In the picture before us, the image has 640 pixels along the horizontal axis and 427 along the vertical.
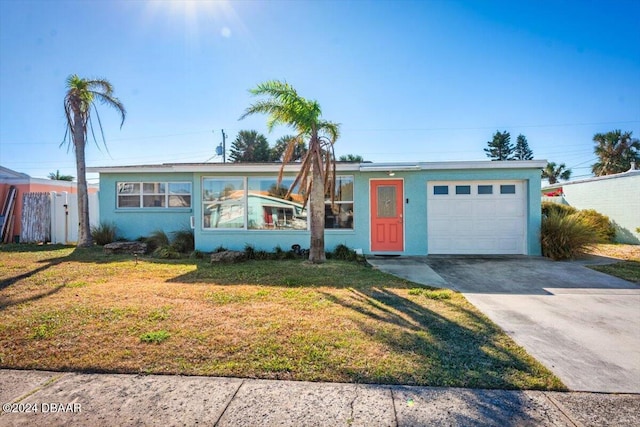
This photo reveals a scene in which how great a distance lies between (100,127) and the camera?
1173 centimetres

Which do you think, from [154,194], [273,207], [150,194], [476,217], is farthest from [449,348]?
[150,194]

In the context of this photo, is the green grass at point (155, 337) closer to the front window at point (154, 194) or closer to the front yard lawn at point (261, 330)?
the front yard lawn at point (261, 330)

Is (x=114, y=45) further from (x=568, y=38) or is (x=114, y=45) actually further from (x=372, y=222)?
(x=568, y=38)

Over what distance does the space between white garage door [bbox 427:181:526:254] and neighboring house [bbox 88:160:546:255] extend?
3 cm

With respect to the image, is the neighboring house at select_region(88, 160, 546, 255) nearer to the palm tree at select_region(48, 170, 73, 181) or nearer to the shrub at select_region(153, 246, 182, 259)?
the shrub at select_region(153, 246, 182, 259)

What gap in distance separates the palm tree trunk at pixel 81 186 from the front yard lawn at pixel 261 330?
15.9ft

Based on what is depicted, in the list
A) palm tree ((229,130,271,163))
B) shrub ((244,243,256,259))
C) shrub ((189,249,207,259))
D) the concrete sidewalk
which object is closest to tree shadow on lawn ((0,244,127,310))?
shrub ((189,249,207,259))

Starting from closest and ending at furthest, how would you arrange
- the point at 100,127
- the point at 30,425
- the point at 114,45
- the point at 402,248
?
the point at 30,425
the point at 114,45
the point at 402,248
the point at 100,127

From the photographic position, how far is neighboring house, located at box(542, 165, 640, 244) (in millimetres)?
12180

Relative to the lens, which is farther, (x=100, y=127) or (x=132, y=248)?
(x=100, y=127)

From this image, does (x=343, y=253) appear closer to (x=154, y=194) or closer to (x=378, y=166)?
(x=378, y=166)

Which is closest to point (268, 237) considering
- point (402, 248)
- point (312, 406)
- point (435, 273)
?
point (402, 248)

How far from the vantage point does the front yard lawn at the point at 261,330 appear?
2.92 meters

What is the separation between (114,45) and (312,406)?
1145 centimetres
